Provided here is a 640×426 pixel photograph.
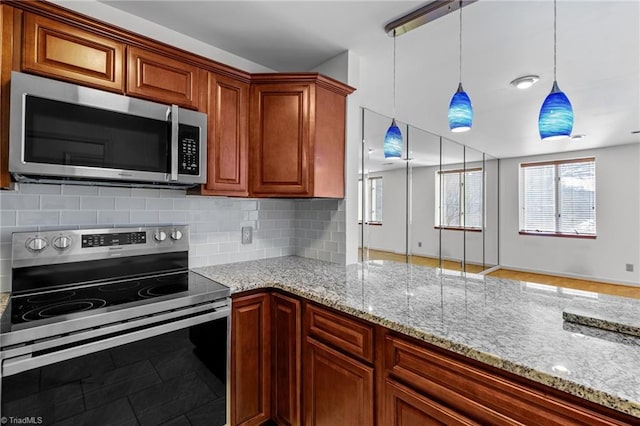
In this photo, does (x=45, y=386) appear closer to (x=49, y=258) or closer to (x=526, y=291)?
(x=49, y=258)

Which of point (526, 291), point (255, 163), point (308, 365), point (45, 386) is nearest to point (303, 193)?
point (255, 163)

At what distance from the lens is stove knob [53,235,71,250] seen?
1.56 metres

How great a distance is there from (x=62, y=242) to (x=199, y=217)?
740 millimetres

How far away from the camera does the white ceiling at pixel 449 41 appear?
5.75ft

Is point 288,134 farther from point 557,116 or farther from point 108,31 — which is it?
point 557,116

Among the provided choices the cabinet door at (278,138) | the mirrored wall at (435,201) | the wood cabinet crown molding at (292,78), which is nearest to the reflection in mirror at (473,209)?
the mirrored wall at (435,201)

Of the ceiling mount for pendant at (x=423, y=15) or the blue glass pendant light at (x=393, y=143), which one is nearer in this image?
the ceiling mount for pendant at (x=423, y=15)

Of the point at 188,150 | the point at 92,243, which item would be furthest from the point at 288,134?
the point at 92,243

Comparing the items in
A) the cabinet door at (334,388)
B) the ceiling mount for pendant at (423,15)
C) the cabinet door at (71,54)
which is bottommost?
the cabinet door at (334,388)

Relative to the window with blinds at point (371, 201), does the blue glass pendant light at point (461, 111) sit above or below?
above

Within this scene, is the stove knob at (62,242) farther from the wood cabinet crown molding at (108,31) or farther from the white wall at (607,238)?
the white wall at (607,238)

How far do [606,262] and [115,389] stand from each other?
7.12 m

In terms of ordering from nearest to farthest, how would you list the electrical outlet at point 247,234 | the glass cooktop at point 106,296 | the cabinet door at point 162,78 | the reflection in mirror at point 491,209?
1. the glass cooktop at point 106,296
2. the cabinet door at point 162,78
3. the electrical outlet at point 247,234
4. the reflection in mirror at point 491,209

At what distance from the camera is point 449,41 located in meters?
2.06
